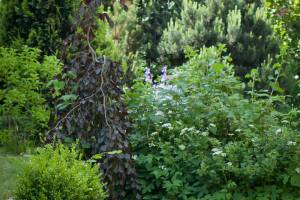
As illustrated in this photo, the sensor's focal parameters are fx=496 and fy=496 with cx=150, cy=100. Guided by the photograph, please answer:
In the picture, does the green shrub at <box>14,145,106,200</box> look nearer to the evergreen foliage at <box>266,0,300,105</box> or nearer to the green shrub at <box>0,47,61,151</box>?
the green shrub at <box>0,47,61,151</box>

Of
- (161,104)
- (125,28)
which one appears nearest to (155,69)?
(125,28)

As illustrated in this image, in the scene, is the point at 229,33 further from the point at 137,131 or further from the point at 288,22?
the point at 137,131

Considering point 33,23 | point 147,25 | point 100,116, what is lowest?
point 147,25

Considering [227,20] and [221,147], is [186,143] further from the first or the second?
[227,20]

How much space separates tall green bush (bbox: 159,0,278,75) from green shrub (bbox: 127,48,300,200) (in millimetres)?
2925

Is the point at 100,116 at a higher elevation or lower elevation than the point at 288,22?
higher

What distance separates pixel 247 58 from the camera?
7.30m

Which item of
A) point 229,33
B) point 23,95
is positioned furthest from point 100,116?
point 229,33

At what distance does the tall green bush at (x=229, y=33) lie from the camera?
7324mm

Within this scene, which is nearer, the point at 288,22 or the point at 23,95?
the point at 23,95

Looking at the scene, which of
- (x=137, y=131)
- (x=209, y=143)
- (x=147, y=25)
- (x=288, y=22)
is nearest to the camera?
(x=209, y=143)

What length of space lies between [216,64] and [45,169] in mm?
1962

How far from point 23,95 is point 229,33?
357 cm

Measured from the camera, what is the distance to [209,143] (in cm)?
402
